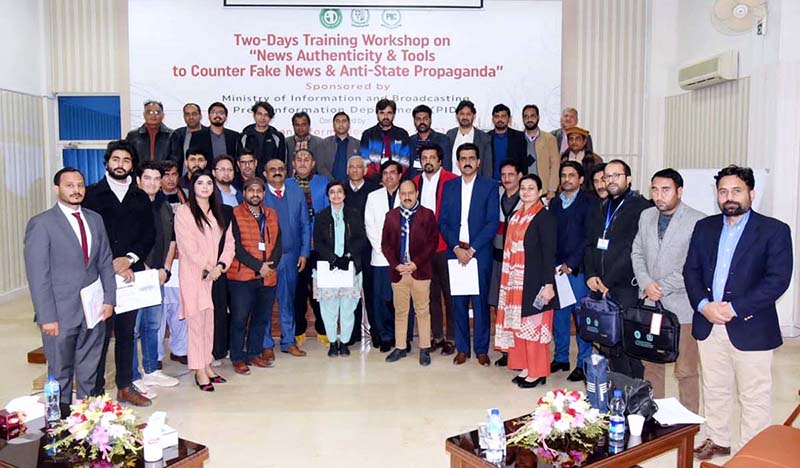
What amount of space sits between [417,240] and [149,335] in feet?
6.91

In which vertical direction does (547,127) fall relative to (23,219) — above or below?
above

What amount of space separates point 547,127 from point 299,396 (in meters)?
5.00

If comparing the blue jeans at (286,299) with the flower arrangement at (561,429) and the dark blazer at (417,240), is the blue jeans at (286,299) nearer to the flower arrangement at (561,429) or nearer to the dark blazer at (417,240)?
the dark blazer at (417,240)

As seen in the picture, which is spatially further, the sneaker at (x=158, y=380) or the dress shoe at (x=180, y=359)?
the dress shoe at (x=180, y=359)

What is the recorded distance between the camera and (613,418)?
2.75 m

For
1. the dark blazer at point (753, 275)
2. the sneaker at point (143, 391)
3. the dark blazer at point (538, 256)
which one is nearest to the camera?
the dark blazer at point (753, 275)

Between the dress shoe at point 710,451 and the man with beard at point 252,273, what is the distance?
3.15 meters

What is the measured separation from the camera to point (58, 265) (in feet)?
11.7

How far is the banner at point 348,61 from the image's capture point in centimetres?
791

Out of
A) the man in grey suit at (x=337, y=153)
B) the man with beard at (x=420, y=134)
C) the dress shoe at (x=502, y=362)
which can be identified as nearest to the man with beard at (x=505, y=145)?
the man with beard at (x=420, y=134)

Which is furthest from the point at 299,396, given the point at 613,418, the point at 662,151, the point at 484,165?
the point at 662,151

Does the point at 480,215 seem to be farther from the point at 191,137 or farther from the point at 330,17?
the point at 330,17

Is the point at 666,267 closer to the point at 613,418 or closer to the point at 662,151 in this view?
the point at 613,418

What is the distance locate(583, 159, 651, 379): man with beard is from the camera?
13.4 ft
